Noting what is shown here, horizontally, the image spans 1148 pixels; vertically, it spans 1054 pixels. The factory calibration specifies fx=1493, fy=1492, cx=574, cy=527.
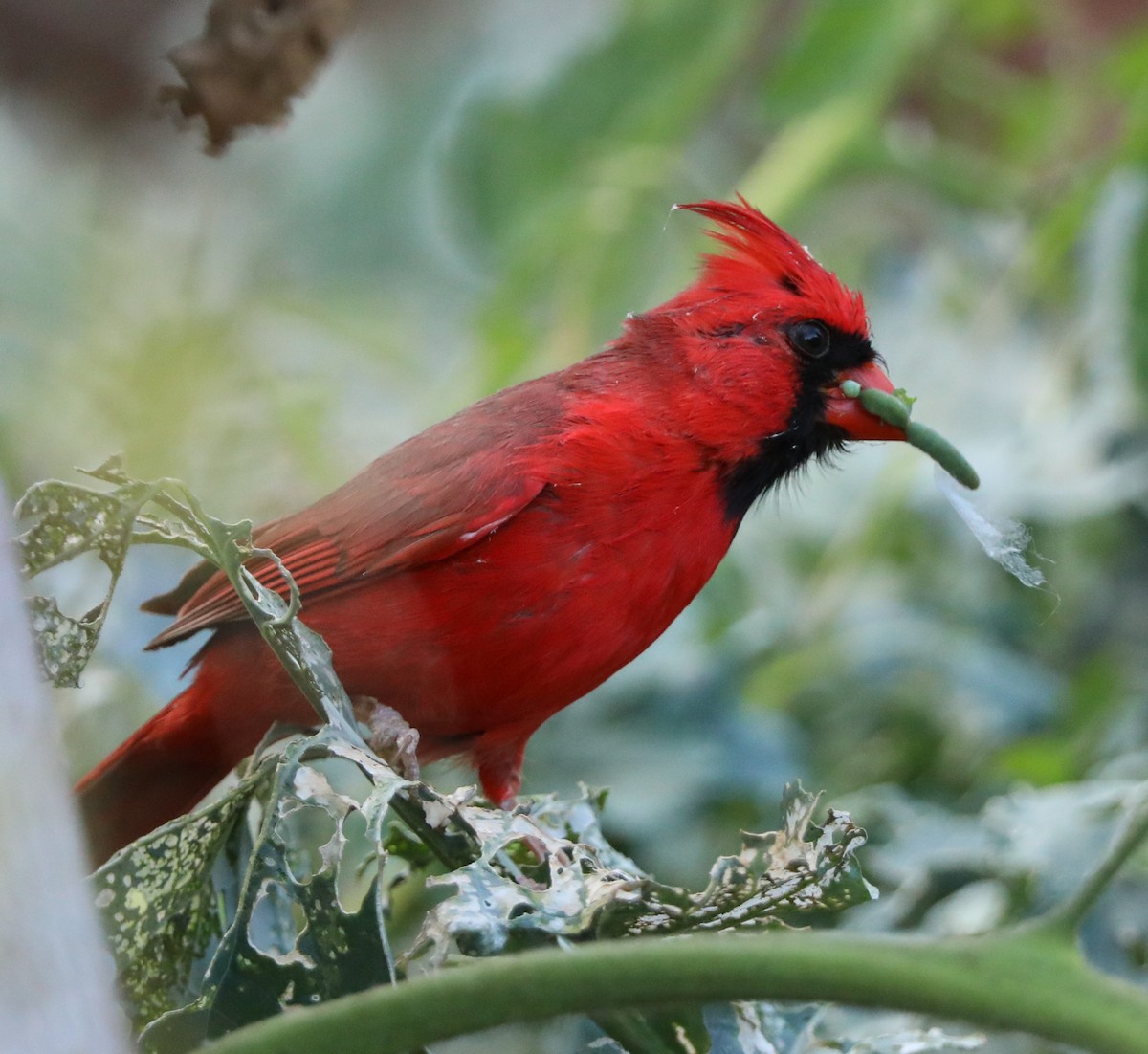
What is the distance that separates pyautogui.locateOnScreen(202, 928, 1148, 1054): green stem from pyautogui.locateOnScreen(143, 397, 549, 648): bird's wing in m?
0.66

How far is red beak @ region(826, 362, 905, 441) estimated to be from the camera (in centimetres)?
156

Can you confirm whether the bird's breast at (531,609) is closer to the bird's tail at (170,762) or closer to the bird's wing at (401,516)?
the bird's wing at (401,516)

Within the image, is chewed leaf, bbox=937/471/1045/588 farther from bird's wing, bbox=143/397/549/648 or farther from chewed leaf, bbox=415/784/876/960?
bird's wing, bbox=143/397/549/648

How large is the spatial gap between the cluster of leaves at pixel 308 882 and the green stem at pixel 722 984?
217mm

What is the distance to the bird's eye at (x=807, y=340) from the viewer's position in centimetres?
160

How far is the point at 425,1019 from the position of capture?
0.83 metres

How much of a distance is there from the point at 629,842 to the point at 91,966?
1584 millimetres

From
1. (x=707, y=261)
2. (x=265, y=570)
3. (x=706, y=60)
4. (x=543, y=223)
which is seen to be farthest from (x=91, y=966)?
(x=706, y=60)

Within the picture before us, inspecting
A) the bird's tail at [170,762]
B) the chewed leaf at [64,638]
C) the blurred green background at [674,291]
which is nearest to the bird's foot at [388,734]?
the bird's tail at [170,762]

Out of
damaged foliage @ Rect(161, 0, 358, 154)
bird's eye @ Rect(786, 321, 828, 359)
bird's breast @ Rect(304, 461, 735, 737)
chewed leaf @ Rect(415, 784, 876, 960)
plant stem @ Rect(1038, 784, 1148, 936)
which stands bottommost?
plant stem @ Rect(1038, 784, 1148, 936)

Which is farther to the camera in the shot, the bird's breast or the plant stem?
the bird's breast

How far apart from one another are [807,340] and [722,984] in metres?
0.92

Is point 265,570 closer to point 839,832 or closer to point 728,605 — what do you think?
point 839,832

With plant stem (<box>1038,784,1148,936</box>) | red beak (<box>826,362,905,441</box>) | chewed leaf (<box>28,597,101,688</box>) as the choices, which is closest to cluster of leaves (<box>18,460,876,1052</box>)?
chewed leaf (<box>28,597,101,688</box>)
